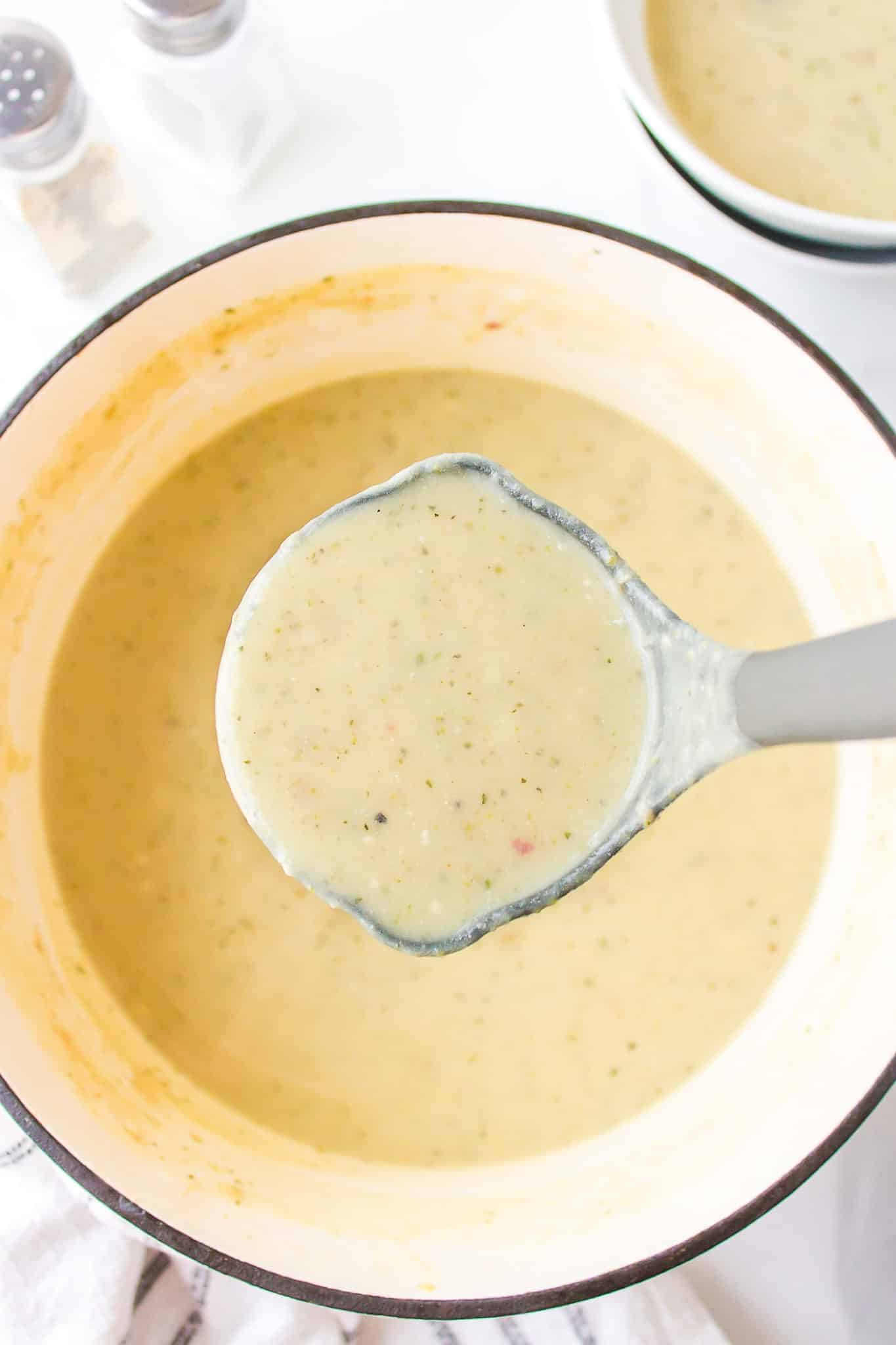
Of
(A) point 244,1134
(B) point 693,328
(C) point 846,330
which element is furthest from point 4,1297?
(C) point 846,330

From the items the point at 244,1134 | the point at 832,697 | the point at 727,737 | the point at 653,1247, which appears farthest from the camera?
the point at 244,1134

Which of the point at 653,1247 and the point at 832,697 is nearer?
the point at 832,697

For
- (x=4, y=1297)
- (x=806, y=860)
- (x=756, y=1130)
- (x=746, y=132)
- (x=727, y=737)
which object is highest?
(x=746, y=132)

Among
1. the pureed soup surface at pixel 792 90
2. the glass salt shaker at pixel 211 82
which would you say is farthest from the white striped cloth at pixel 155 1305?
the pureed soup surface at pixel 792 90

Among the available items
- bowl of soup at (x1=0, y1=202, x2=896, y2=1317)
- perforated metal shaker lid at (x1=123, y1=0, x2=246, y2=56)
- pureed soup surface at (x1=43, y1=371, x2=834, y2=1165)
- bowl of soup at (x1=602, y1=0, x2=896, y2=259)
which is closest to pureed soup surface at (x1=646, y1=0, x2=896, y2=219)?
bowl of soup at (x1=602, y1=0, x2=896, y2=259)

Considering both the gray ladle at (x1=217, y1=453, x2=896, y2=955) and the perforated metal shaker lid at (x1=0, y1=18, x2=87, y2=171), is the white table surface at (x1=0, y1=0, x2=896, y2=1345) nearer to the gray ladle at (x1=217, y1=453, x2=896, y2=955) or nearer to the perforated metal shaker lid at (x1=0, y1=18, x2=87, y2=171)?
the perforated metal shaker lid at (x1=0, y1=18, x2=87, y2=171)

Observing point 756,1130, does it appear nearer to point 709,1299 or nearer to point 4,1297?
point 709,1299

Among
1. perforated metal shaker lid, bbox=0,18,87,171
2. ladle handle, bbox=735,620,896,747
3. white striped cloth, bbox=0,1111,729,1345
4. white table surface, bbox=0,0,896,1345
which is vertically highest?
white table surface, bbox=0,0,896,1345
